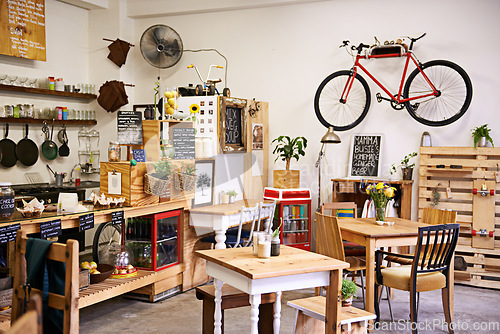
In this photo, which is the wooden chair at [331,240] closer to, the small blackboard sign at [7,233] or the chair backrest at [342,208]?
the chair backrest at [342,208]

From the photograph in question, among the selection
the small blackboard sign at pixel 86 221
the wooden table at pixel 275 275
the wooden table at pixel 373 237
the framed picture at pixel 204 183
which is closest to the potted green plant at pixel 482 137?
the wooden table at pixel 373 237

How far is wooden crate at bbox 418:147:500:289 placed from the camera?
5.86 metres

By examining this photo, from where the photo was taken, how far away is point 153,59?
7.63 metres

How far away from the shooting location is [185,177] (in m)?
5.36

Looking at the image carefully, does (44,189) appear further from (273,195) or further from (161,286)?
(273,195)

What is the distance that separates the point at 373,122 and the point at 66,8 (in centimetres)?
482

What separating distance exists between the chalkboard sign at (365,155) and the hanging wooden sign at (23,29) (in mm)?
4502

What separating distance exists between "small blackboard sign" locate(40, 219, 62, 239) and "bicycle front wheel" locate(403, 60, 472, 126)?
14.8 feet

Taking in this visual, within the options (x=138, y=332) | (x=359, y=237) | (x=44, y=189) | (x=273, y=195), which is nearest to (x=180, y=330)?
(x=138, y=332)

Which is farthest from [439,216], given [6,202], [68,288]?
[6,202]

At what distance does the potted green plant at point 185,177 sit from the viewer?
5.26 meters

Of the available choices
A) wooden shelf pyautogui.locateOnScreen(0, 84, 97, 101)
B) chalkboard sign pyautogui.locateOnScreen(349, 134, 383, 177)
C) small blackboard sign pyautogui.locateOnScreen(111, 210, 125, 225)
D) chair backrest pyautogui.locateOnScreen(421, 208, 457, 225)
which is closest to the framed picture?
small blackboard sign pyautogui.locateOnScreen(111, 210, 125, 225)

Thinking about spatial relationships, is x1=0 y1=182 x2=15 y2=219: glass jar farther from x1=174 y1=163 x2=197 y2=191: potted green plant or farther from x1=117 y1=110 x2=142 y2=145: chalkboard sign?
x1=174 y1=163 x2=197 y2=191: potted green plant

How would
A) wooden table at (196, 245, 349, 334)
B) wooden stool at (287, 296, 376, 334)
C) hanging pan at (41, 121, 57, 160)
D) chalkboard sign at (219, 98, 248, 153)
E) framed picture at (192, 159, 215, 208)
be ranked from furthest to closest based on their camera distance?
hanging pan at (41, 121, 57, 160)
chalkboard sign at (219, 98, 248, 153)
framed picture at (192, 159, 215, 208)
wooden stool at (287, 296, 376, 334)
wooden table at (196, 245, 349, 334)
